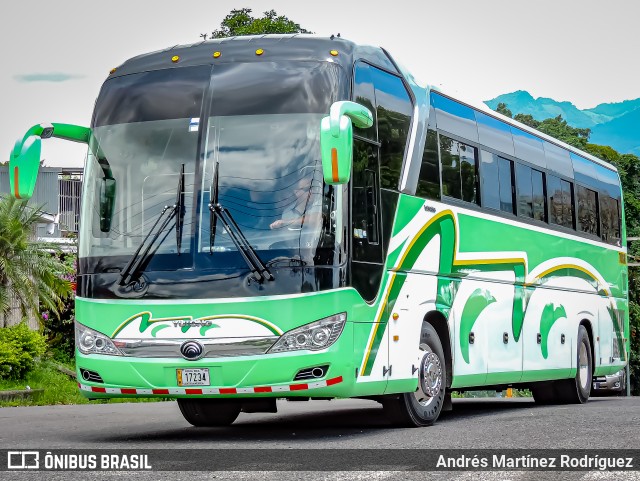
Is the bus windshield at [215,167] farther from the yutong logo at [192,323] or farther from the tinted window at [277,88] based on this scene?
the yutong logo at [192,323]

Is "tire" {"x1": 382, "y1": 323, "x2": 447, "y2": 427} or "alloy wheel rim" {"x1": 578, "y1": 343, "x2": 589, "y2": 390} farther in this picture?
"alloy wheel rim" {"x1": 578, "y1": 343, "x2": 589, "y2": 390}

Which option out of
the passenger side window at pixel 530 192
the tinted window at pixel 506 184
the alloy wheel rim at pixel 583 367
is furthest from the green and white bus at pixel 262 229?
the alloy wheel rim at pixel 583 367

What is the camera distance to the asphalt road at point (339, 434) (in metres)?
8.59

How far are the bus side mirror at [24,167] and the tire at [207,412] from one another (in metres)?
3.69

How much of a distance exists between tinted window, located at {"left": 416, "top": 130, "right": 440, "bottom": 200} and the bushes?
13.9m

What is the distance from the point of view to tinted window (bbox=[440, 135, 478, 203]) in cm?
1415

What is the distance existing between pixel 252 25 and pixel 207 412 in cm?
3363

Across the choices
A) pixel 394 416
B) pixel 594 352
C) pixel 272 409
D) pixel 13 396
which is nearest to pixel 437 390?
pixel 394 416

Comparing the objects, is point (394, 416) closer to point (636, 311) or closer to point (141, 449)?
point (141, 449)

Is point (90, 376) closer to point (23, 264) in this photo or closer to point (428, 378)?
point (428, 378)

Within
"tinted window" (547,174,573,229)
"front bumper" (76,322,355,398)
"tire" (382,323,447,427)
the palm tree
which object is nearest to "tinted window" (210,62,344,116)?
"front bumper" (76,322,355,398)

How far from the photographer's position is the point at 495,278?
616 inches

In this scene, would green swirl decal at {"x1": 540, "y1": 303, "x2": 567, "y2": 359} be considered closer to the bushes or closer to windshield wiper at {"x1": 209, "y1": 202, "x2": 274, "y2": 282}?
windshield wiper at {"x1": 209, "y1": 202, "x2": 274, "y2": 282}

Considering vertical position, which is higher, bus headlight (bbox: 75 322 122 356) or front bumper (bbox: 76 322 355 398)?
bus headlight (bbox: 75 322 122 356)
